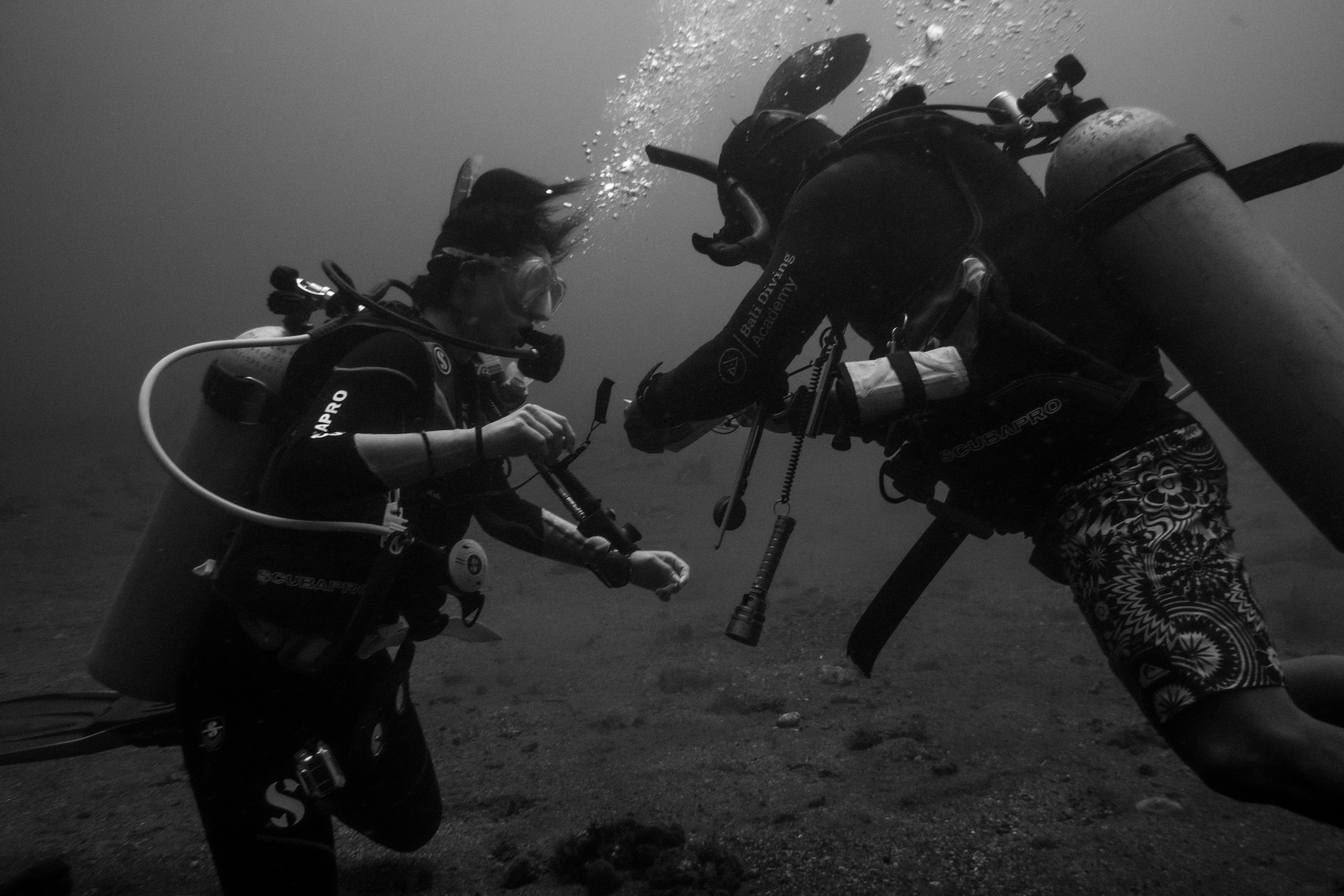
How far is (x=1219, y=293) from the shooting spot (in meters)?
1.83

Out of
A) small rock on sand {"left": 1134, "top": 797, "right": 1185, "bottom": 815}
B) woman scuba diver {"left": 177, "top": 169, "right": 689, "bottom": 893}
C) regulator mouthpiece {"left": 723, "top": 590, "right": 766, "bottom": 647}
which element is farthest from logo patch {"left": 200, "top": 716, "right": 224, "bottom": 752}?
small rock on sand {"left": 1134, "top": 797, "right": 1185, "bottom": 815}

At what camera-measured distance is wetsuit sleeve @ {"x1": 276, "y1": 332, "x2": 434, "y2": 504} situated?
6.44 ft

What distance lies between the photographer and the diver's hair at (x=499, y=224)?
2791 mm

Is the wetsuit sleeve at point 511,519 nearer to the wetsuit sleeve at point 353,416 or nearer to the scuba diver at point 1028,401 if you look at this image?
the wetsuit sleeve at point 353,416

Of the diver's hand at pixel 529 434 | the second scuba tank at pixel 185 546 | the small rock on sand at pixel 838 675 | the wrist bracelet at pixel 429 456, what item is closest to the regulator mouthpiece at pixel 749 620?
the diver's hand at pixel 529 434

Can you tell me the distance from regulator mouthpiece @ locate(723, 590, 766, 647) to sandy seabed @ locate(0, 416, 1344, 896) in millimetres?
1357

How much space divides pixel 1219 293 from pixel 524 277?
7.98 ft

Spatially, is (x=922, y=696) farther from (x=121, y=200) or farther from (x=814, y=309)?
(x=121, y=200)

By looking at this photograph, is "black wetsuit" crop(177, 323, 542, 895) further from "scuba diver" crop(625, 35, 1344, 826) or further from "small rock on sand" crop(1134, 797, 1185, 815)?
"small rock on sand" crop(1134, 797, 1185, 815)

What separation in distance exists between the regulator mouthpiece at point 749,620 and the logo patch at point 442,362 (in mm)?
1365

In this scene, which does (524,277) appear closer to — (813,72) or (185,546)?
(185,546)

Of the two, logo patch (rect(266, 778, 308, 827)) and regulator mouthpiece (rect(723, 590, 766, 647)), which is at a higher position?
regulator mouthpiece (rect(723, 590, 766, 647))

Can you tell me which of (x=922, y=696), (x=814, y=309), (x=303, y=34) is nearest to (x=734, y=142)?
(x=814, y=309)

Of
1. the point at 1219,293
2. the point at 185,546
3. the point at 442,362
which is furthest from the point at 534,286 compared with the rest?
the point at 1219,293
